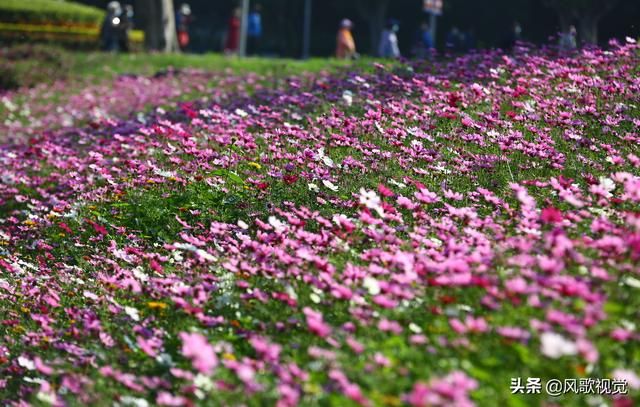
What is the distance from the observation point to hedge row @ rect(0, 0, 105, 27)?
82.9ft

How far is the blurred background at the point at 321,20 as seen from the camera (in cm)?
2620

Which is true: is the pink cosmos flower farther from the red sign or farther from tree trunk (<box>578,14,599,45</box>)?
tree trunk (<box>578,14,599,45</box>)

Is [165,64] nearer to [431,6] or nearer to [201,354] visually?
[431,6]

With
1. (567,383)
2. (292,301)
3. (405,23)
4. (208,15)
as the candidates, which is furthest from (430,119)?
(208,15)

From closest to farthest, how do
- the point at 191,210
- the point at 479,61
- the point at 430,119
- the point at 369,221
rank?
the point at 369,221 < the point at 191,210 < the point at 430,119 < the point at 479,61

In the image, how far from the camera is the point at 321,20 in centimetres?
4500

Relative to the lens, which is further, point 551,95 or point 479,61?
Answer: point 479,61

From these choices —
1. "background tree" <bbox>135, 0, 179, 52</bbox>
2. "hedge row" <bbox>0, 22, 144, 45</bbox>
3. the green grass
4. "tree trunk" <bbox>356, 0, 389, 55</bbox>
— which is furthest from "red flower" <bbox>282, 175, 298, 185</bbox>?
"tree trunk" <bbox>356, 0, 389, 55</bbox>

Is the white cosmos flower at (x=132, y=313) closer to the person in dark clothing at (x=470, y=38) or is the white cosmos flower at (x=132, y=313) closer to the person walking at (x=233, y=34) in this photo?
the person walking at (x=233, y=34)

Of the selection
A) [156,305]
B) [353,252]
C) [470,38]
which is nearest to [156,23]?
[470,38]

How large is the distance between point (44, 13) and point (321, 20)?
20813mm

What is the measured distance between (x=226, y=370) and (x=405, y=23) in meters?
38.7

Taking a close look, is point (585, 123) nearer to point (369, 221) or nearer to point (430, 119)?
point (430, 119)

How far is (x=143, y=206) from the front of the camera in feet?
23.9
